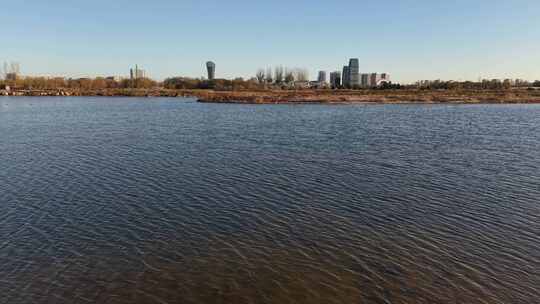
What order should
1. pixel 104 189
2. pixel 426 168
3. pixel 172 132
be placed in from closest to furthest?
pixel 104 189
pixel 426 168
pixel 172 132

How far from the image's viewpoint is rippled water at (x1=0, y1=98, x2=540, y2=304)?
10914 mm

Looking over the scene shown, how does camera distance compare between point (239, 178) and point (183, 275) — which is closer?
point (183, 275)

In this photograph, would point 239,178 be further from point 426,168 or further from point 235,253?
point 426,168

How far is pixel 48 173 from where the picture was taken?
24.5m

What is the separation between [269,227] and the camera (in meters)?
15.4

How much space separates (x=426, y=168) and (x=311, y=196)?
448 inches

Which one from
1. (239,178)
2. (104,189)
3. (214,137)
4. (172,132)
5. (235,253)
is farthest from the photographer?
(172,132)

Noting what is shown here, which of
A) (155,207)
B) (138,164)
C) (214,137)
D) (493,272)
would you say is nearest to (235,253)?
(155,207)

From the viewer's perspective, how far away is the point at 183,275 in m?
11.6

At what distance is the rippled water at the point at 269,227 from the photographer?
10.9 meters

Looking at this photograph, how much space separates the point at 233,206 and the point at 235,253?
510 centimetres

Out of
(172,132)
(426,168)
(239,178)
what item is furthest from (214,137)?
(426,168)

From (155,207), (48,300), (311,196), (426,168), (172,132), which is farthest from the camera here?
(172,132)

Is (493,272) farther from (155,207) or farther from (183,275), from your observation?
(155,207)
